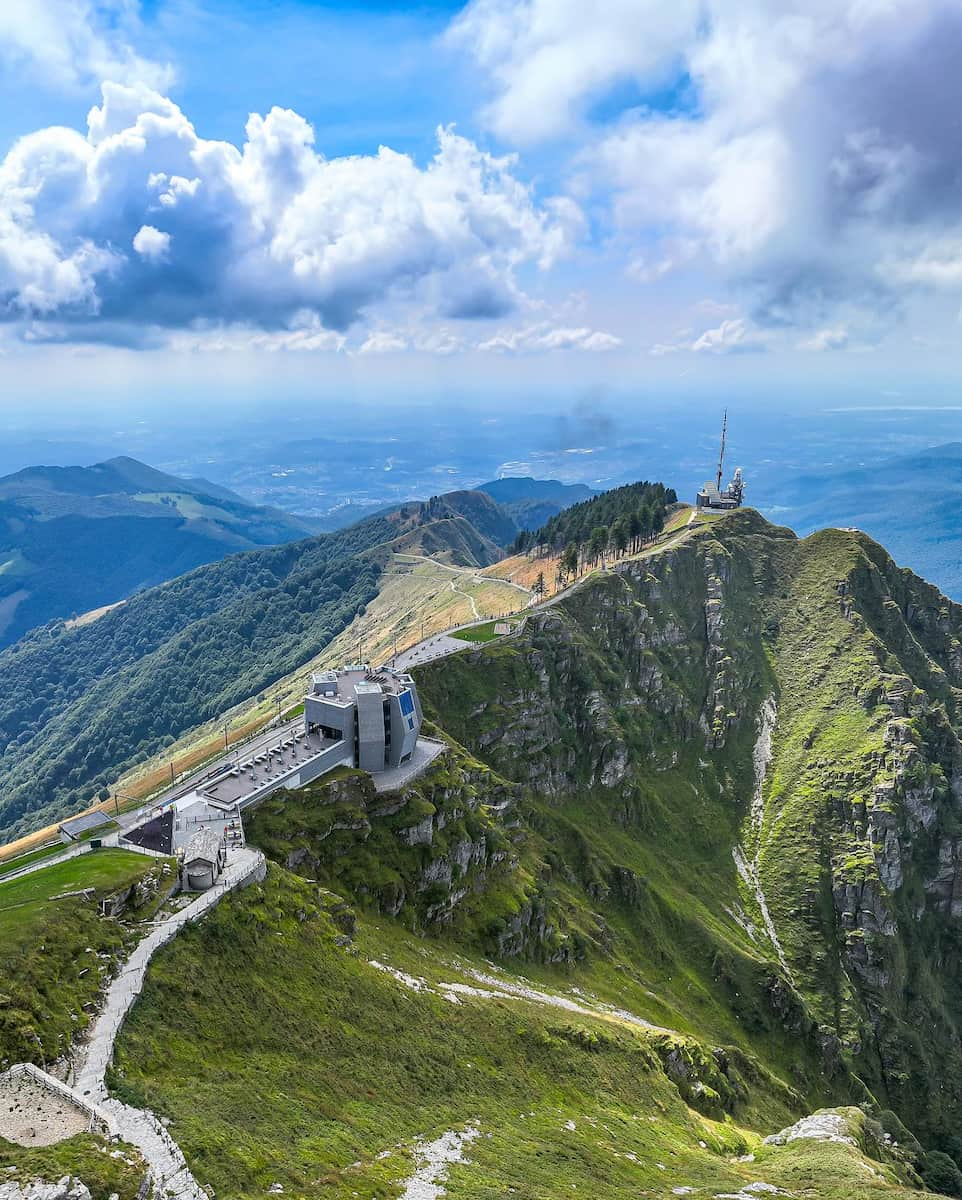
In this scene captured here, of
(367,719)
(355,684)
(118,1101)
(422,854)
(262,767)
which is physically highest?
(355,684)

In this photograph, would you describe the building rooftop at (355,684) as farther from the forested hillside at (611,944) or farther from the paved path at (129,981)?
the paved path at (129,981)

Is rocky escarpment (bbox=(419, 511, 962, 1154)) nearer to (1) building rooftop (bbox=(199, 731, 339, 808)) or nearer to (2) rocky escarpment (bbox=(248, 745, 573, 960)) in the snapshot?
(2) rocky escarpment (bbox=(248, 745, 573, 960))

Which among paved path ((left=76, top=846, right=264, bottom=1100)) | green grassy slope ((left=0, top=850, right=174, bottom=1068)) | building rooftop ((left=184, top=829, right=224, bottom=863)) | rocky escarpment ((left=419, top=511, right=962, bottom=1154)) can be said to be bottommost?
rocky escarpment ((left=419, top=511, right=962, bottom=1154))

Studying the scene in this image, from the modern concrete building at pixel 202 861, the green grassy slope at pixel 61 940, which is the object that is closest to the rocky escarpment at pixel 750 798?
the modern concrete building at pixel 202 861

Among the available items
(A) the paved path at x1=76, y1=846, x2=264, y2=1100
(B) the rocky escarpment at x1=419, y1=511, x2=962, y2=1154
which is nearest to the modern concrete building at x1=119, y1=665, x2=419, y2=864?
(A) the paved path at x1=76, y1=846, x2=264, y2=1100

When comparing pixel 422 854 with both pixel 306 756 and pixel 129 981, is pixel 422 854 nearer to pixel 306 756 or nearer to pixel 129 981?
pixel 306 756

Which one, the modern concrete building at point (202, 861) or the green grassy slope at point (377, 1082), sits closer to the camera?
the green grassy slope at point (377, 1082)

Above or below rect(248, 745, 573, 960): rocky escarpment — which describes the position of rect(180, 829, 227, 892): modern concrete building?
above

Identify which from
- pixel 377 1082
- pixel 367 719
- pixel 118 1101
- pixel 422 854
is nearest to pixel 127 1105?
pixel 118 1101

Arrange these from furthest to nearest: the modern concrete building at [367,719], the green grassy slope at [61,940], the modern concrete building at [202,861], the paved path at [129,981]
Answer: the modern concrete building at [367,719] → the modern concrete building at [202,861] → the green grassy slope at [61,940] → the paved path at [129,981]
